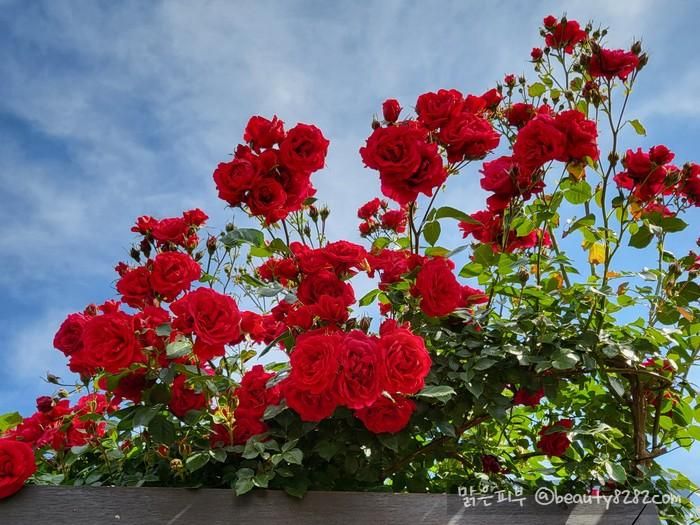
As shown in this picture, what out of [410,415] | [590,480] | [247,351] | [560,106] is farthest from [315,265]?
[560,106]

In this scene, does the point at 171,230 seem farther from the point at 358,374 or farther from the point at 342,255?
the point at 358,374

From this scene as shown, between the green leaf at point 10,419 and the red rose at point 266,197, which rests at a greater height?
the red rose at point 266,197

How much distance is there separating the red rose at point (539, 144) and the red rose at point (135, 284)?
2.87 feet

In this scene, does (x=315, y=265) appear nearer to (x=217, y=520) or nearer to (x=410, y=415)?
(x=410, y=415)

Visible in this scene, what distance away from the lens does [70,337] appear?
Answer: 1.64 metres

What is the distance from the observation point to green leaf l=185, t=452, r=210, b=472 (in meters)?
1.41

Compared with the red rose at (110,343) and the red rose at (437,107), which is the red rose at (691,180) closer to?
the red rose at (437,107)

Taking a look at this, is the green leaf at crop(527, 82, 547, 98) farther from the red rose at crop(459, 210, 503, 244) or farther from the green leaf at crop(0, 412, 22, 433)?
the green leaf at crop(0, 412, 22, 433)

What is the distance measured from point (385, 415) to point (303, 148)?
24.1 inches

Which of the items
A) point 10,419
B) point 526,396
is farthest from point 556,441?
point 10,419

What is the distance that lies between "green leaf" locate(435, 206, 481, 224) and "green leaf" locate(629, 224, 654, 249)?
1.31ft

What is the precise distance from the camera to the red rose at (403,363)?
1.31 metres

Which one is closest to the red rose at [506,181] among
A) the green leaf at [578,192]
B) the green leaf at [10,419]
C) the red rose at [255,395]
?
the green leaf at [578,192]

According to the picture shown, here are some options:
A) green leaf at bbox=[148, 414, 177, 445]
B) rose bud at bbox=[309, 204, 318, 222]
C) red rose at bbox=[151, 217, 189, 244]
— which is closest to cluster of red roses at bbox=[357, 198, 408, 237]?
rose bud at bbox=[309, 204, 318, 222]
